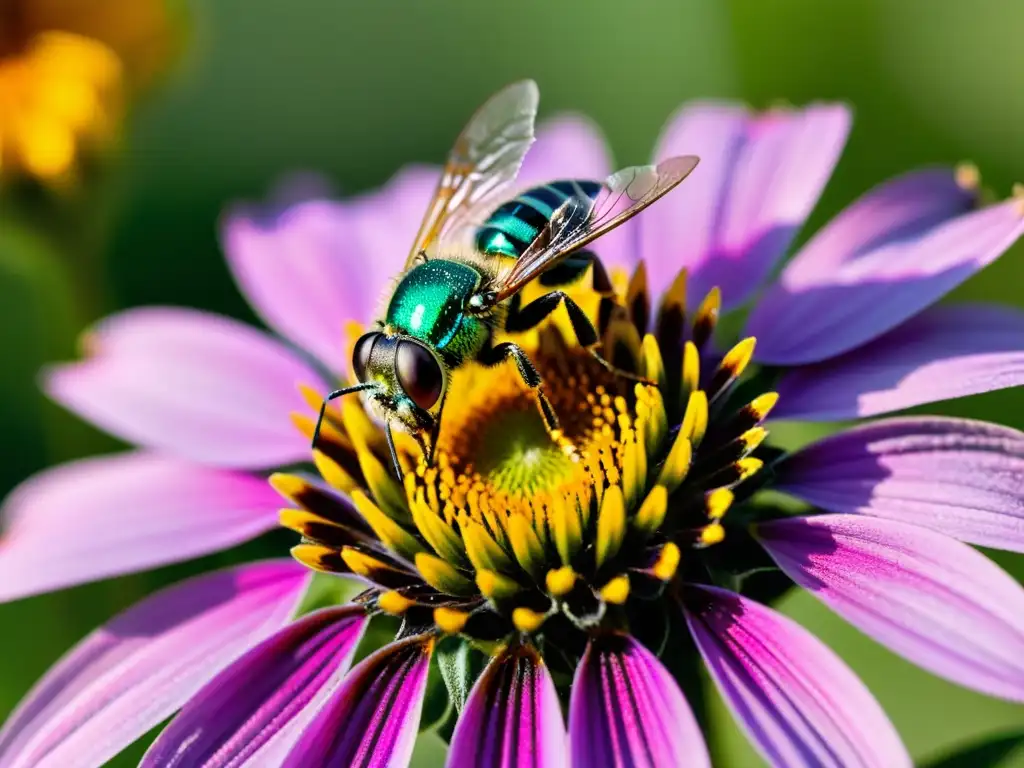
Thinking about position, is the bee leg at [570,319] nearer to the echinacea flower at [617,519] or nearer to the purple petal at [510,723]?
the echinacea flower at [617,519]

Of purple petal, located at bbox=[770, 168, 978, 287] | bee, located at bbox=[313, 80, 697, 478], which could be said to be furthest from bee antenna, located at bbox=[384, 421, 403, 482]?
purple petal, located at bbox=[770, 168, 978, 287]

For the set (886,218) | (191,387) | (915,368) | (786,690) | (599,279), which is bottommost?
(786,690)

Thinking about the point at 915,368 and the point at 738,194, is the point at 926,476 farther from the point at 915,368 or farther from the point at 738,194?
the point at 738,194

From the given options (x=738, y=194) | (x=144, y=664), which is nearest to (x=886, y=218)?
(x=738, y=194)

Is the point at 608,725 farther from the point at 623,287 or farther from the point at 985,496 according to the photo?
the point at 623,287

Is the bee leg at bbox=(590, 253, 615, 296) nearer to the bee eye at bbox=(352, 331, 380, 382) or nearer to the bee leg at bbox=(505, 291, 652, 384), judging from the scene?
the bee leg at bbox=(505, 291, 652, 384)

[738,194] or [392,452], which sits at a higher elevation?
[738,194]
